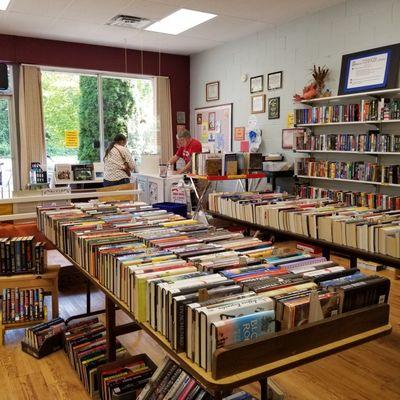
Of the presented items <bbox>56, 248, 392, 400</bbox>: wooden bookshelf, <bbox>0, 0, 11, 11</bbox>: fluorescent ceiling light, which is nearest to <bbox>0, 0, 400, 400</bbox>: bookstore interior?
<bbox>56, 248, 392, 400</bbox>: wooden bookshelf

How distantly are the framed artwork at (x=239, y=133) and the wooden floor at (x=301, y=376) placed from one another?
185 inches

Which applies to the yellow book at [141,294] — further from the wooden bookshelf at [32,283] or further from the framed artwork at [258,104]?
the framed artwork at [258,104]

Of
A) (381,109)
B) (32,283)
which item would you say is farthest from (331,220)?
(381,109)

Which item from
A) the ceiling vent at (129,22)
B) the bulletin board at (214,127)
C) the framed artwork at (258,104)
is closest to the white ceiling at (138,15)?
the ceiling vent at (129,22)

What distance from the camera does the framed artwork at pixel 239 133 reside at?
730cm

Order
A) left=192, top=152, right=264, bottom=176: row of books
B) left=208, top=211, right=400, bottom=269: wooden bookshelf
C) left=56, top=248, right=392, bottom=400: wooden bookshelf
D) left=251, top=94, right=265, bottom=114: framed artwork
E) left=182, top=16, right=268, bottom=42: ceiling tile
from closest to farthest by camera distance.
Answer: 1. left=56, top=248, right=392, bottom=400: wooden bookshelf
2. left=208, top=211, right=400, bottom=269: wooden bookshelf
3. left=192, top=152, right=264, bottom=176: row of books
4. left=182, top=16, right=268, bottom=42: ceiling tile
5. left=251, top=94, right=265, bottom=114: framed artwork

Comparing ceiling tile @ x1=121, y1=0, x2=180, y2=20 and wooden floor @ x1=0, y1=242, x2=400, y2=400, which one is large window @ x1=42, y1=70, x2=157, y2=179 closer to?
ceiling tile @ x1=121, y1=0, x2=180, y2=20

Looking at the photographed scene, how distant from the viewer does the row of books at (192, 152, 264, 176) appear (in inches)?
200

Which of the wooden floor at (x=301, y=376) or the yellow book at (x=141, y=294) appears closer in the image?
the yellow book at (x=141, y=294)

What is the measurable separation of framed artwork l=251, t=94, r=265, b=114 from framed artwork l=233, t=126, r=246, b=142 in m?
0.38

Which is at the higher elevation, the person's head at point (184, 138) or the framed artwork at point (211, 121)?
the framed artwork at point (211, 121)

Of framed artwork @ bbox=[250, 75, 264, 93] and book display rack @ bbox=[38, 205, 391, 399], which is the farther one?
framed artwork @ bbox=[250, 75, 264, 93]

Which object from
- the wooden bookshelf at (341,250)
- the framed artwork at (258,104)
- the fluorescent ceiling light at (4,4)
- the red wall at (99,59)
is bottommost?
the wooden bookshelf at (341,250)

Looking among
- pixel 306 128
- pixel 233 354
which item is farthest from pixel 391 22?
pixel 233 354
